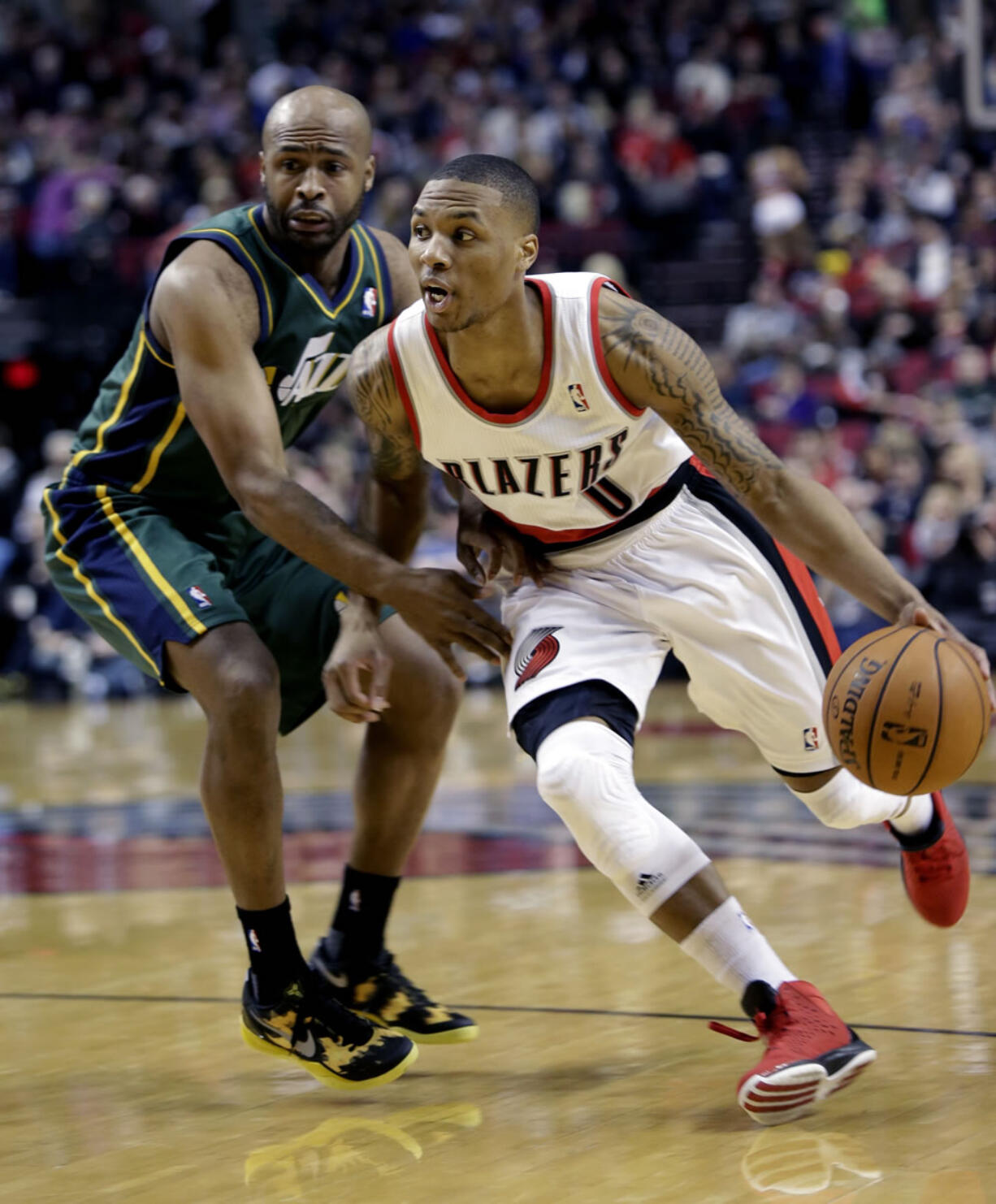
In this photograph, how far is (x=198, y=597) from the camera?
12.0 feet

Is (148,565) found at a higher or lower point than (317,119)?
lower

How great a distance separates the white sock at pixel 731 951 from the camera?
3.24 metres

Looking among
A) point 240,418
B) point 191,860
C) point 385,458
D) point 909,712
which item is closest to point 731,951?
point 909,712

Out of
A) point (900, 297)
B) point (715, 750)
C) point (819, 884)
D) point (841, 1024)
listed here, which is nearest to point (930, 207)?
point (900, 297)

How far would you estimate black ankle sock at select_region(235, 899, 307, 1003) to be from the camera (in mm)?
3611

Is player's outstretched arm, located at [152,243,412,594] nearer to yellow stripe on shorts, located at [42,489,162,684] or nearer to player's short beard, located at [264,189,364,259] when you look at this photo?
player's short beard, located at [264,189,364,259]

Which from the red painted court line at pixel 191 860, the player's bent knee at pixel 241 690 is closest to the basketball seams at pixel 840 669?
the player's bent knee at pixel 241 690

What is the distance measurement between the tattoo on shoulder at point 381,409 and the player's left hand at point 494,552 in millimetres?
197

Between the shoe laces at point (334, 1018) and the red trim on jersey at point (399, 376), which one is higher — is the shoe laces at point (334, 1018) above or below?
below

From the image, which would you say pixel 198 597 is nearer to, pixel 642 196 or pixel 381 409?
pixel 381 409

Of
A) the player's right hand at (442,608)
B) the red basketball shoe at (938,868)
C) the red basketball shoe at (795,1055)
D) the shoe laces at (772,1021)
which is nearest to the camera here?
the red basketball shoe at (795,1055)

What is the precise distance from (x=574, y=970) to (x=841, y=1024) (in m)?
1.27

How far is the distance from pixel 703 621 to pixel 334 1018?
1.14m

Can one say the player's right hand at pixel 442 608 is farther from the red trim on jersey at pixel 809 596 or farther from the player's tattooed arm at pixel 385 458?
the red trim on jersey at pixel 809 596
